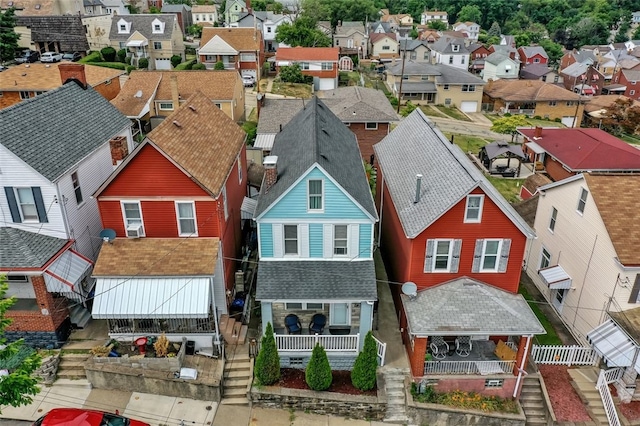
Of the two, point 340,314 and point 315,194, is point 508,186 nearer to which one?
point 340,314

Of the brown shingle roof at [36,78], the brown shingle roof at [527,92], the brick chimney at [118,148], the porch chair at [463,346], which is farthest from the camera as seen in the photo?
the brown shingle roof at [527,92]

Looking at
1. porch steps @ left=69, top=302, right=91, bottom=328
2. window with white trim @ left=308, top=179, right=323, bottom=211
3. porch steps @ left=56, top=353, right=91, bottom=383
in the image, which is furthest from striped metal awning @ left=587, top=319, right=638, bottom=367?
porch steps @ left=69, top=302, right=91, bottom=328

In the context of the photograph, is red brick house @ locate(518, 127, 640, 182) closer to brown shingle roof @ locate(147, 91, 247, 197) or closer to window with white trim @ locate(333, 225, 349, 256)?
window with white trim @ locate(333, 225, 349, 256)

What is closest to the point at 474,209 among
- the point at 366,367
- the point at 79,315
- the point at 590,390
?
the point at 366,367

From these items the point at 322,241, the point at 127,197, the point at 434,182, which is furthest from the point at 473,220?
the point at 127,197

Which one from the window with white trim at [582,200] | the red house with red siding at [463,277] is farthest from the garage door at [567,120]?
the red house with red siding at [463,277]

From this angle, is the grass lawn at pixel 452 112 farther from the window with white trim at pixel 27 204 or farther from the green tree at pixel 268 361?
the window with white trim at pixel 27 204
